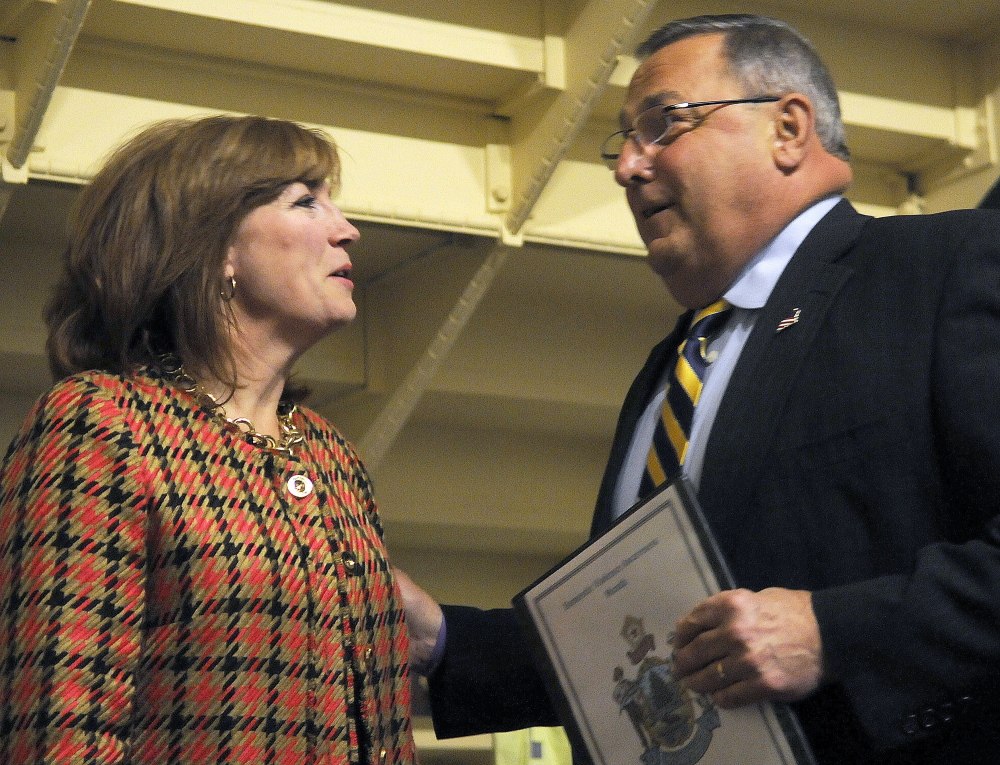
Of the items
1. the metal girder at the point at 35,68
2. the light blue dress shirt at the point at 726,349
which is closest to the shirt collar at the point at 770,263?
the light blue dress shirt at the point at 726,349

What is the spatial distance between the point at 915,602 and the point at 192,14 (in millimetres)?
2801

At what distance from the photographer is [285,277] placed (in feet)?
7.97

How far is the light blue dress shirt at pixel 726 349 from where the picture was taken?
2.32 m

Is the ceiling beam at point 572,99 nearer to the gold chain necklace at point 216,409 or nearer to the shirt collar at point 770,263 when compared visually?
the shirt collar at point 770,263

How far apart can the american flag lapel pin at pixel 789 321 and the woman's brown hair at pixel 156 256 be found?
2.93ft

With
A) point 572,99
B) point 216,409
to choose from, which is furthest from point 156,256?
point 572,99

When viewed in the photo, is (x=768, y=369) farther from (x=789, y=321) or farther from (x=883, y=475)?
(x=883, y=475)

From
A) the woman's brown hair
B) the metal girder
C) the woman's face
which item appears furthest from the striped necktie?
the metal girder

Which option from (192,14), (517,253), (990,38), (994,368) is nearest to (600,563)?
(994,368)

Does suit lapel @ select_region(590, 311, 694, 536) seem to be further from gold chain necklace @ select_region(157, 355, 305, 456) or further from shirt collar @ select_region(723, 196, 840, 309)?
gold chain necklace @ select_region(157, 355, 305, 456)

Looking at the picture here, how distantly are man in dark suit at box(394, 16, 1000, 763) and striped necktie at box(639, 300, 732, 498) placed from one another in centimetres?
3

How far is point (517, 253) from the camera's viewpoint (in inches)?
191

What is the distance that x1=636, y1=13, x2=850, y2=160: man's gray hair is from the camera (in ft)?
8.79

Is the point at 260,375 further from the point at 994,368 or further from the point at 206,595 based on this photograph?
the point at 994,368
